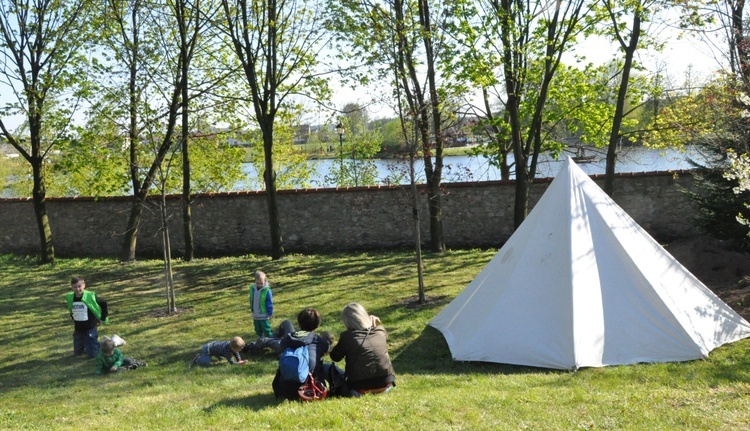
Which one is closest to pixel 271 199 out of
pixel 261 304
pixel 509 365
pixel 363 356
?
pixel 261 304

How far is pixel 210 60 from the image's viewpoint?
63.3ft

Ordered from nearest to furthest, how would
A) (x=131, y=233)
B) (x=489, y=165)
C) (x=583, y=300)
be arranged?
(x=583, y=300) → (x=131, y=233) → (x=489, y=165)

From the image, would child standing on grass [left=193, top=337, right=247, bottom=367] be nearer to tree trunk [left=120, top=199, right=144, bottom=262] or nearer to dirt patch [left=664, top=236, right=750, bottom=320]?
dirt patch [left=664, top=236, right=750, bottom=320]

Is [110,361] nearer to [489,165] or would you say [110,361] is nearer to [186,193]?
[186,193]

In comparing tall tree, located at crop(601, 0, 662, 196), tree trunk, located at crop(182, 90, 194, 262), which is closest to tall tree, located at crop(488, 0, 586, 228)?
tall tree, located at crop(601, 0, 662, 196)

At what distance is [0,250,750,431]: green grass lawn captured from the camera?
6359 millimetres

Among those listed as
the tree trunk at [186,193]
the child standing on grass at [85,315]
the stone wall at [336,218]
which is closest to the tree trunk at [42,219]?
the stone wall at [336,218]

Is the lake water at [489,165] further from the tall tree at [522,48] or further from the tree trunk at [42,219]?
the tree trunk at [42,219]

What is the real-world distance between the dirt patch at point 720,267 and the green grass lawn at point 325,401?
239 centimetres

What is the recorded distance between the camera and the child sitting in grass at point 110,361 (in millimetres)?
9391

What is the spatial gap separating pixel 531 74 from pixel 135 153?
11.0m

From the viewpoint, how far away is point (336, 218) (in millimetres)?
19062

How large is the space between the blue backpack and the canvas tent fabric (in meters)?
2.64

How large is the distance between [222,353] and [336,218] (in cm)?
963
